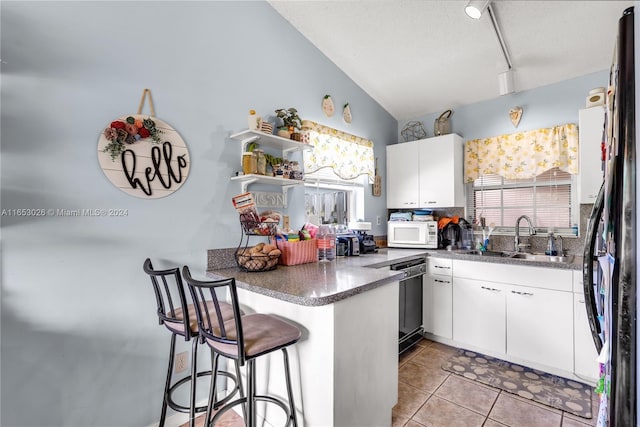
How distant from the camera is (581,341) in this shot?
221cm


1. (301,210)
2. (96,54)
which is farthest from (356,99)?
(96,54)

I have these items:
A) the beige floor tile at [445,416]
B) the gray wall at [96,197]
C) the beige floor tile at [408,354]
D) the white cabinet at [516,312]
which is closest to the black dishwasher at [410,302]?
the beige floor tile at [408,354]

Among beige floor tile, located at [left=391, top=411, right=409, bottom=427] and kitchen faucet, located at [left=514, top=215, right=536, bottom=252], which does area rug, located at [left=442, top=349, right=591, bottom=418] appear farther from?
kitchen faucet, located at [left=514, top=215, right=536, bottom=252]

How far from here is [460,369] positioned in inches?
96.3

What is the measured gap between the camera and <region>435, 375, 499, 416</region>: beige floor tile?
2.00 metres

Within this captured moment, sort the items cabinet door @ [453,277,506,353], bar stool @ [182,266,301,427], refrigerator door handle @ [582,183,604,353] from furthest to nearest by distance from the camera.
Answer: cabinet door @ [453,277,506,353] < bar stool @ [182,266,301,427] < refrigerator door handle @ [582,183,604,353]

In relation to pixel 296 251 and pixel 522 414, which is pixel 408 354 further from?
pixel 296 251

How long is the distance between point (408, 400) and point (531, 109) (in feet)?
9.20

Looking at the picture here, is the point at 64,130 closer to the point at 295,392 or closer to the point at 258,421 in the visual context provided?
the point at 295,392

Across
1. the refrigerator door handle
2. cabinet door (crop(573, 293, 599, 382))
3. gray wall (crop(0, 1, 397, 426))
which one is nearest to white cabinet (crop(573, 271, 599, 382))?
cabinet door (crop(573, 293, 599, 382))

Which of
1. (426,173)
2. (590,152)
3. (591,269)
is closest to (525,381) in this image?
(590,152)

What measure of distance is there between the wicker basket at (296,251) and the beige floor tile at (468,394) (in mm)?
1308

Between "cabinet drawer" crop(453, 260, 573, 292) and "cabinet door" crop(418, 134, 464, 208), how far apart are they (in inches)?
28.5

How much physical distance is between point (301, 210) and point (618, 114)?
84.8 inches
